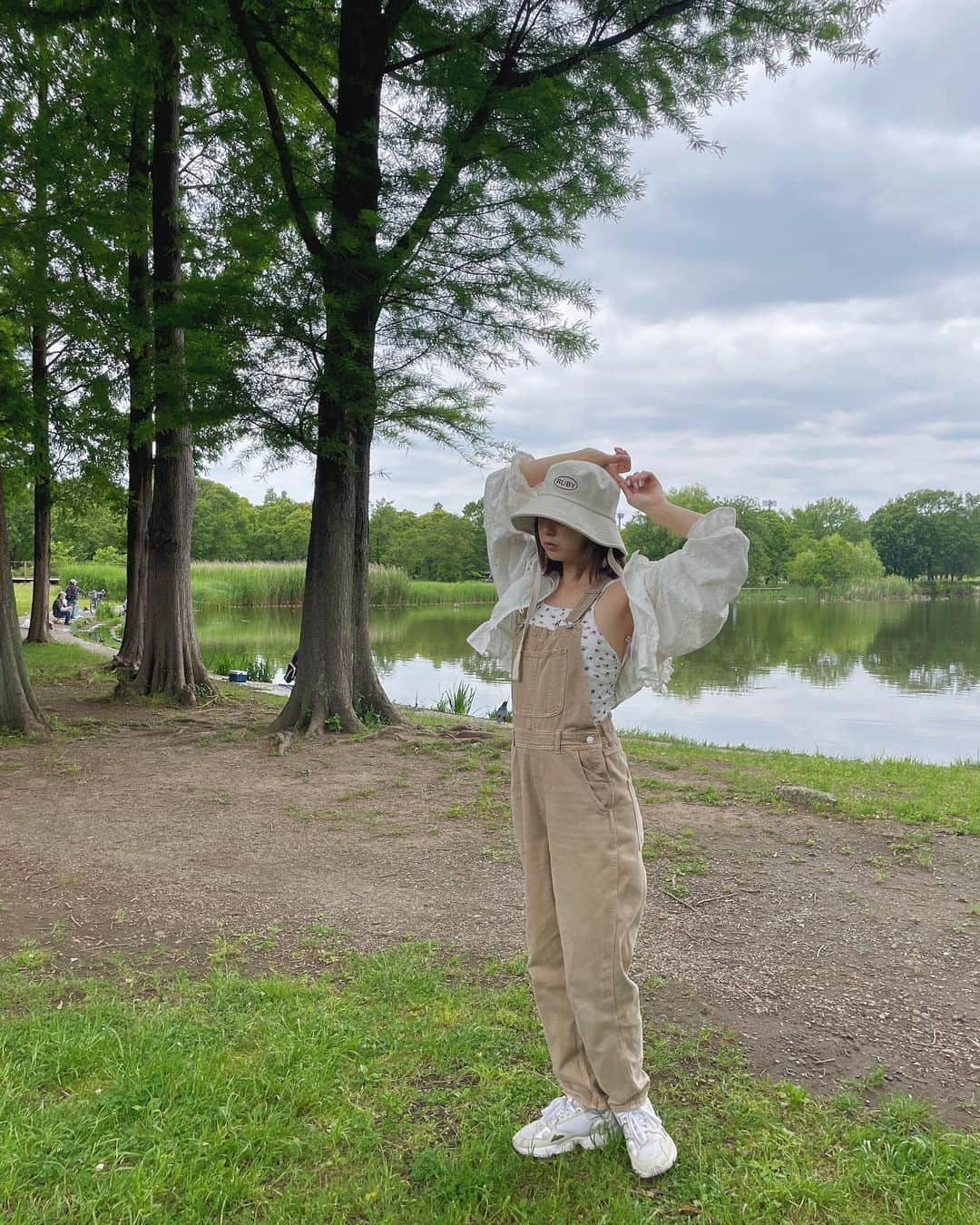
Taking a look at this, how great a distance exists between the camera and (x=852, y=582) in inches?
2611

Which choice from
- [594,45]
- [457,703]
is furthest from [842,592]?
[594,45]

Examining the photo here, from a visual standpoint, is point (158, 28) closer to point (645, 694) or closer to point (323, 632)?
point (323, 632)

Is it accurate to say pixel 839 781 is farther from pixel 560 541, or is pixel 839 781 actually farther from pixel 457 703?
pixel 457 703

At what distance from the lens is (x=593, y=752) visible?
229cm

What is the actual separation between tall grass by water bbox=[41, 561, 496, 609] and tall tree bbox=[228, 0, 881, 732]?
22423 millimetres

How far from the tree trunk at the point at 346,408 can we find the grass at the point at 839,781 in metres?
3.08

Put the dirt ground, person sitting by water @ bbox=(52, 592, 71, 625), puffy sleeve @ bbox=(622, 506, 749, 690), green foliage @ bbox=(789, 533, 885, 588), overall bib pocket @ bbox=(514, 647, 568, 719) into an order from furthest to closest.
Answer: green foliage @ bbox=(789, 533, 885, 588) < person sitting by water @ bbox=(52, 592, 71, 625) < the dirt ground < overall bib pocket @ bbox=(514, 647, 568, 719) < puffy sleeve @ bbox=(622, 506, 749, 690)

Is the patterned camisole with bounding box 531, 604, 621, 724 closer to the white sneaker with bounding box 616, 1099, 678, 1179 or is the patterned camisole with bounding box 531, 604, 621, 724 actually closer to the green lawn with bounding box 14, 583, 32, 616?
the white sneaker with bounding box 616, 1099, 678, 1179

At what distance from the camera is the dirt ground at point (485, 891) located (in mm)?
3281

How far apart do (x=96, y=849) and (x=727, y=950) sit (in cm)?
360

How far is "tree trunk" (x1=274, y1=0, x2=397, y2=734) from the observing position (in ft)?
25.4

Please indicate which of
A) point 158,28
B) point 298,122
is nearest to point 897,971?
point 158,28

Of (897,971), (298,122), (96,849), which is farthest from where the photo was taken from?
(298,122)

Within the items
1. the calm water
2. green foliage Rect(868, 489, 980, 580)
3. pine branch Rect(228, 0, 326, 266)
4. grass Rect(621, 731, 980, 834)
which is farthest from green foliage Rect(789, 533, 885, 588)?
pine branch Rect(228, 0, 326, 266)
